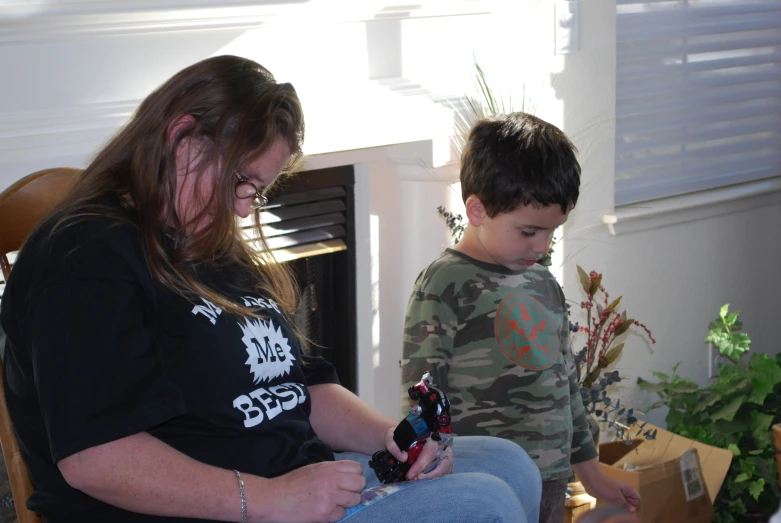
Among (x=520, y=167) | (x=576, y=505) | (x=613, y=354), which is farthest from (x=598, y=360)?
(x=520, y=167)

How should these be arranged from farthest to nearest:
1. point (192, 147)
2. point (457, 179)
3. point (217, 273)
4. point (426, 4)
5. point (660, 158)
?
point (660, 158) < point (457, 179) < point (426, 4) < point (217, 273) < point (192, 147)

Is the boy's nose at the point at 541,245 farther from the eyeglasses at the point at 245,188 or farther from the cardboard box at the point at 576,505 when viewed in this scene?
the cardboard box at the point at 576,505

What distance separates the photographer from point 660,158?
105 inches

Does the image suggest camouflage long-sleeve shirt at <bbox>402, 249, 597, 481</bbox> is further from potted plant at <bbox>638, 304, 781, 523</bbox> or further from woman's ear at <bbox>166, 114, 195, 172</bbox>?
potted plant at <bbox>638, 304, 781, 523</bbox>

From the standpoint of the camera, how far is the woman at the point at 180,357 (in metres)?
0.95

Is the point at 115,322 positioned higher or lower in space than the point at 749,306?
higher

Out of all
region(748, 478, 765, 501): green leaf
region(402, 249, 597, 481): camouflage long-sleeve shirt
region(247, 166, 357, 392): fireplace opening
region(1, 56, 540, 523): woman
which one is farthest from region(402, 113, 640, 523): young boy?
region(748, 478, 765, 501): green leaf

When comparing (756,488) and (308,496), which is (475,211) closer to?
(308,496)

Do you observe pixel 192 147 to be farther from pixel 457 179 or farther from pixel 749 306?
pixel 749 306

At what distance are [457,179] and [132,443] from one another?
4.11ft

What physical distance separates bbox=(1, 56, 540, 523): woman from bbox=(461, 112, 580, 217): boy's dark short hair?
1.44ft

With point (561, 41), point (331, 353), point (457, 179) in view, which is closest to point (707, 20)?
point (561, 41)

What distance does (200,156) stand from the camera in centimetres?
109

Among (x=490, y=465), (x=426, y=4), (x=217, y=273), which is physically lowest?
(x=490, y=465)
